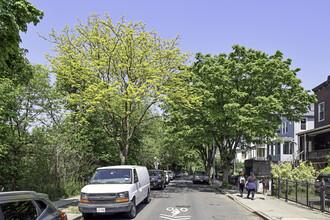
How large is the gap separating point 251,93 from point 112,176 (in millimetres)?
16309

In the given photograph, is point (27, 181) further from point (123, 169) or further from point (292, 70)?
point (292, 70)

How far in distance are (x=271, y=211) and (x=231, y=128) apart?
11071mm

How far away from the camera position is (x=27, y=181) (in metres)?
17.5

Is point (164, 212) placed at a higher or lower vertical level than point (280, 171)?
lower

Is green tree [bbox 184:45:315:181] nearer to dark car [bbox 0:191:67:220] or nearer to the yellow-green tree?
the yellow-green tree

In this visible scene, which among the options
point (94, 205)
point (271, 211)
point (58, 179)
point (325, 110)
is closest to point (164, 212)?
point (94, 205)

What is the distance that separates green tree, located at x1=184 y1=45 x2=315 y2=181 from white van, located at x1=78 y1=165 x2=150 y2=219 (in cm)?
1229

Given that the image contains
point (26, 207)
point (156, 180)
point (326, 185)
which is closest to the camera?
point (26, 207)

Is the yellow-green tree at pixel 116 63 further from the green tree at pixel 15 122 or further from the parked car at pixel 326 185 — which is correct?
the parked car at pixel 326 185

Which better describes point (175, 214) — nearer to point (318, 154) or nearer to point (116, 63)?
point (116, 63)

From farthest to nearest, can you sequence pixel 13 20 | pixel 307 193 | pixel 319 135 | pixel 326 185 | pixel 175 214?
1. pixel 319 135
2. pixel 307 193
3. pixel 326 185
4. pixel 175 214
5. pixel 13 20

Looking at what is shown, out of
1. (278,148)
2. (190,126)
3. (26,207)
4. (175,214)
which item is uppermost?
(190,126)

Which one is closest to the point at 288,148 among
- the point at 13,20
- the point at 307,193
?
the point at 307,193

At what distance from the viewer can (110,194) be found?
38.1ft
